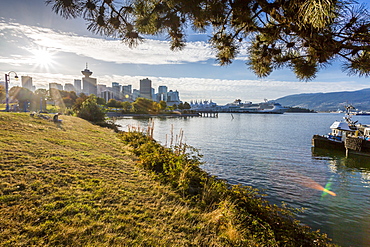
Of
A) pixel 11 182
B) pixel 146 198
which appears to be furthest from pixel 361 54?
pixel 11 182

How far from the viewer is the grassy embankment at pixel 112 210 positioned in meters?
3.26

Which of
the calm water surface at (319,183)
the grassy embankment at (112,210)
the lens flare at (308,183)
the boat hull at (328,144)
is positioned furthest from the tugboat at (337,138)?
the grassy embankment at (112,210)

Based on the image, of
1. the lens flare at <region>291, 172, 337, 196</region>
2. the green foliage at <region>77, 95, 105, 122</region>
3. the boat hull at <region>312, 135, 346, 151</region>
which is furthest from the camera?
the green foliage at <region>77, 95, 105, 122</region>

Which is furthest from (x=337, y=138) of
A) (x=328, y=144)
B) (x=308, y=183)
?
(x=308, y=183)

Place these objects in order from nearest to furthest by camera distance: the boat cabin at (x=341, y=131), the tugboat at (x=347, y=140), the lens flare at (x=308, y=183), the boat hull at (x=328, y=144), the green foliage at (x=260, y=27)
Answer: the green foliage at (x=260, y=27) < the lens flare at (x=308, y=183) < the tugboat at (x=347, y=140) < the boat hull at (x=328, y=144) < the boat cabin at (x=341, y=131)

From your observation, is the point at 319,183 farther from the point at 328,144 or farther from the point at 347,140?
the point at 328,144

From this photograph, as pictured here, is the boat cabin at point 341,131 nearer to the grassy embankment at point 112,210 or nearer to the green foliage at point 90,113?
the grassy embankment at point 112,210

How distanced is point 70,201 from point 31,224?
90 cm

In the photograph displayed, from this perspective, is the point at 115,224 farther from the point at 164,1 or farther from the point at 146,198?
the point at 164,1

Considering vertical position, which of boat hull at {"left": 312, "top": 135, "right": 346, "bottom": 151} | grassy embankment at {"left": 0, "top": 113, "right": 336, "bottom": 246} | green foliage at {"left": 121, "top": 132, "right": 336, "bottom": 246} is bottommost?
boat hull at {"left": 312, "top": 135, "right": 346, "bottom": 151}

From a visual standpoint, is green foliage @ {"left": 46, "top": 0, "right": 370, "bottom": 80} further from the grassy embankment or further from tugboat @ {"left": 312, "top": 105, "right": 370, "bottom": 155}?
tugboat @ {"left": 312, "top": 105, "right": 370, "bottom": 155}

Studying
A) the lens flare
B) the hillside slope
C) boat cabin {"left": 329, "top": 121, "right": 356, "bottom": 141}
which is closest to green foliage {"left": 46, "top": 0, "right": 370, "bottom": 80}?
the hillside slope

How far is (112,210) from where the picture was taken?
414cm

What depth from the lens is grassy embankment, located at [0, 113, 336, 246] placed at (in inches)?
128
